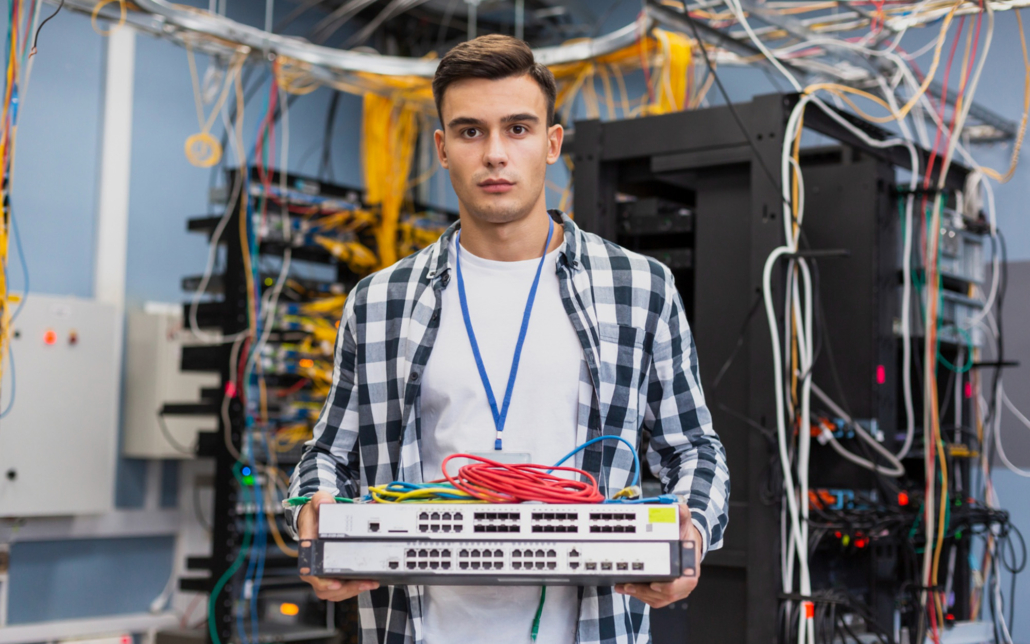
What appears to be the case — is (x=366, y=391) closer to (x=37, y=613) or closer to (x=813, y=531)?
(x=813, y=531)

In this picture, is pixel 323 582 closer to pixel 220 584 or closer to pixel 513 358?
pixel 513 358

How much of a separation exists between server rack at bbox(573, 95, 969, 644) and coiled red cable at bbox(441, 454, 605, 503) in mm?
1404

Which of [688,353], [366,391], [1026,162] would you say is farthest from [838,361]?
[1026,162]

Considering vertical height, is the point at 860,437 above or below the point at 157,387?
below

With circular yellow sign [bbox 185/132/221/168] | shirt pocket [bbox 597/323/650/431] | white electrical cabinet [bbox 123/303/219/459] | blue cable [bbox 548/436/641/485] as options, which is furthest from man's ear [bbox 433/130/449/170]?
circular yellow sign [bbox 185/132/221/168]

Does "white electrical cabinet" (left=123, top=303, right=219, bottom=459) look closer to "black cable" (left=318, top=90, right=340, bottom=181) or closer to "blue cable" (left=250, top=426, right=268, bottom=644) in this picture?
"blue cable" (left=250, top=426, right=268, bottom=644)

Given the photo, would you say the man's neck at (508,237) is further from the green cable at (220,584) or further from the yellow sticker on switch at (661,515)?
the green cable at (220,584)

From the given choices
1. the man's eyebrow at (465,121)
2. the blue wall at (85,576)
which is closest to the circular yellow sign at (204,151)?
the blue wall at (85,576)

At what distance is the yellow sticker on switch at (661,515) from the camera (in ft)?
3.99

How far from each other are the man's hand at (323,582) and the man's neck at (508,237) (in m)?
0.47

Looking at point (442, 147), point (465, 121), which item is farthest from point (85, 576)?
point (465, 121)

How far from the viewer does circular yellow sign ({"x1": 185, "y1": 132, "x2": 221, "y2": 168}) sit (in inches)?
202

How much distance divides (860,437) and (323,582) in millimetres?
2003

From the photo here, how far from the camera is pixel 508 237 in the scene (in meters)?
1.60
